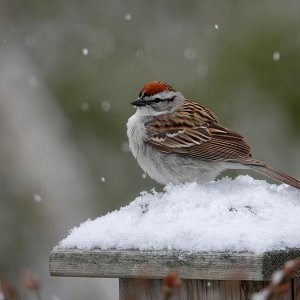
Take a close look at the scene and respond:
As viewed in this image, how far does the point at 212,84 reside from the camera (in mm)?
9320

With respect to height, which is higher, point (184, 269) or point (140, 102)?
point (140, 102)

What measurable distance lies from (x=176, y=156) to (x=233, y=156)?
1.14 ft

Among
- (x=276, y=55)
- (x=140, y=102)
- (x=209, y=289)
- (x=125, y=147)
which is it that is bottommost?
(x=209, y=289)

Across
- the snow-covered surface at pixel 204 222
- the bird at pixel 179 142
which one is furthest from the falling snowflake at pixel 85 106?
the snow-covered surface at pixel 204 222

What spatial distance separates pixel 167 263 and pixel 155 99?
226 cm

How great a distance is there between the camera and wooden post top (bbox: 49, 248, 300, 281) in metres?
3.44

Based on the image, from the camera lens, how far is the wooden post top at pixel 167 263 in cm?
344

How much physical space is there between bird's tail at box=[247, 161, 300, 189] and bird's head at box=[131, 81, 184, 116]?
0.73 metres

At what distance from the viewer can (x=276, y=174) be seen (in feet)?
16.7

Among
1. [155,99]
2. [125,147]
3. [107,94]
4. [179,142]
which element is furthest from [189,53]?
[179,142]

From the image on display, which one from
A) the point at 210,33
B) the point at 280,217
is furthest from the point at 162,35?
the point at 280,217

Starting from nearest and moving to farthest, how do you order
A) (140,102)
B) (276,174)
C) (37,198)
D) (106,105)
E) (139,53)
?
1. (276,174)
2. (140,102)
3. (37,198)
4. (106,105)
5. (139,53)

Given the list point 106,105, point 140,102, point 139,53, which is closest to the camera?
point 140,102

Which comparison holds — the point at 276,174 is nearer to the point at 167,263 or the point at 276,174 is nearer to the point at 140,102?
the point at 140,102
